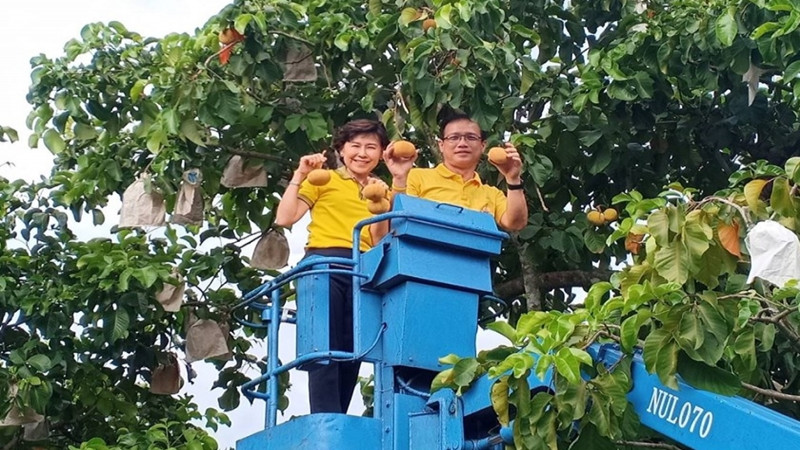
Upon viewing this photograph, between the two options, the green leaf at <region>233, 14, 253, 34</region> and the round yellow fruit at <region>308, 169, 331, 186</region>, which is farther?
the green leaf at <region>233, 14, 253, 34</region>

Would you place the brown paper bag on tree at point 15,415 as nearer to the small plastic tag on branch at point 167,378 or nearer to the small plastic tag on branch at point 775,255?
the small plastic tag on branch at point 167,378

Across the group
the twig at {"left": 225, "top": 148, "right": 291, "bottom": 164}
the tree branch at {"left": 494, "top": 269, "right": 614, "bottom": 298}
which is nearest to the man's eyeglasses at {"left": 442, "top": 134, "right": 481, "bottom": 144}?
the tree branch at {"left": 494, "top": 269, "right": 614, "bottom": 298}

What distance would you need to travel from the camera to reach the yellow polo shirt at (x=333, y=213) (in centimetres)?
477

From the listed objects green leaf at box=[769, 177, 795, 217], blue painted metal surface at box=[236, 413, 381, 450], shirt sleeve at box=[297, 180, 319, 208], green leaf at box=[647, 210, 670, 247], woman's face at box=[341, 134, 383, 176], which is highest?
woman's face at box=[341, 134, 383, 176]

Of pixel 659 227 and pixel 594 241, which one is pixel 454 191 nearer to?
pixel 659 227

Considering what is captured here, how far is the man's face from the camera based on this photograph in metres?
4.81

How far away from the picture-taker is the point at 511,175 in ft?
14.9

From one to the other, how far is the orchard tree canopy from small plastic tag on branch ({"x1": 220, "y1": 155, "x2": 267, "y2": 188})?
48 mm

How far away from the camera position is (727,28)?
5.68 m

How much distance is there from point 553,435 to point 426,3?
368 centimetres

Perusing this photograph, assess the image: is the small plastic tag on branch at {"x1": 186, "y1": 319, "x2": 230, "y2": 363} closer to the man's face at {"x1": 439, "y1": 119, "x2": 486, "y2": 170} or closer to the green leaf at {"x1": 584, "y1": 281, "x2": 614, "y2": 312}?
the man's face at {"x1": 439, "y1": 119, "x2": 486, "y2": 170}

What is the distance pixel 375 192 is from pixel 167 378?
3.42 m

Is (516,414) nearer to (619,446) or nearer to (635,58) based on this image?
(619,446)

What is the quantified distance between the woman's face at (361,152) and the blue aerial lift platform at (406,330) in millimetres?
545
